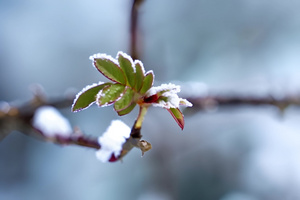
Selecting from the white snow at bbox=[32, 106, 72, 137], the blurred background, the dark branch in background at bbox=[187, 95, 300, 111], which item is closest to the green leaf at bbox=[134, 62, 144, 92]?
the white snow at bbox=[32, 106, 72, 137]

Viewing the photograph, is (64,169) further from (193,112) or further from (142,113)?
(142,113)

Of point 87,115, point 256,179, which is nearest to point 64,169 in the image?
point 87,115

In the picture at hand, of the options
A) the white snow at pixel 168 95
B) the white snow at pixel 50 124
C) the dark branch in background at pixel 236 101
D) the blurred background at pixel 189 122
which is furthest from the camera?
the blurred background at pixel 189 122

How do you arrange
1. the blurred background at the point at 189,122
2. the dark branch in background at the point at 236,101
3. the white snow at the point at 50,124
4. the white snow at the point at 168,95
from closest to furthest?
1. the white snow at the point at 168,95
2. the white snow at the point at 50,124
3. the dark branch in background at the point at 236,101
4. the blurred background at the point at 189,122

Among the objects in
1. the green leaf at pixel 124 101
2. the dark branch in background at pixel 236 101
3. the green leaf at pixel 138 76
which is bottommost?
the green leaf at pixel 124 101

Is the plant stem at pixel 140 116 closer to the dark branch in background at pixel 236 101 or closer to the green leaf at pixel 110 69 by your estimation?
the green leaf at pixel 110 69

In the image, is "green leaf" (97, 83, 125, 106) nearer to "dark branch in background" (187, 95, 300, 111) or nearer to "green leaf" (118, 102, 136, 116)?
"green leaf" (118, 102, 136, 116)

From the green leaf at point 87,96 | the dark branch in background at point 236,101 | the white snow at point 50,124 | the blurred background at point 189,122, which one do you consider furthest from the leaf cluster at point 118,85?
the blurred background at point 189,122

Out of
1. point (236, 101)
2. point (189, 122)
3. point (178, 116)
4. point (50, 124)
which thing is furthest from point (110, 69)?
point (189, 122)
